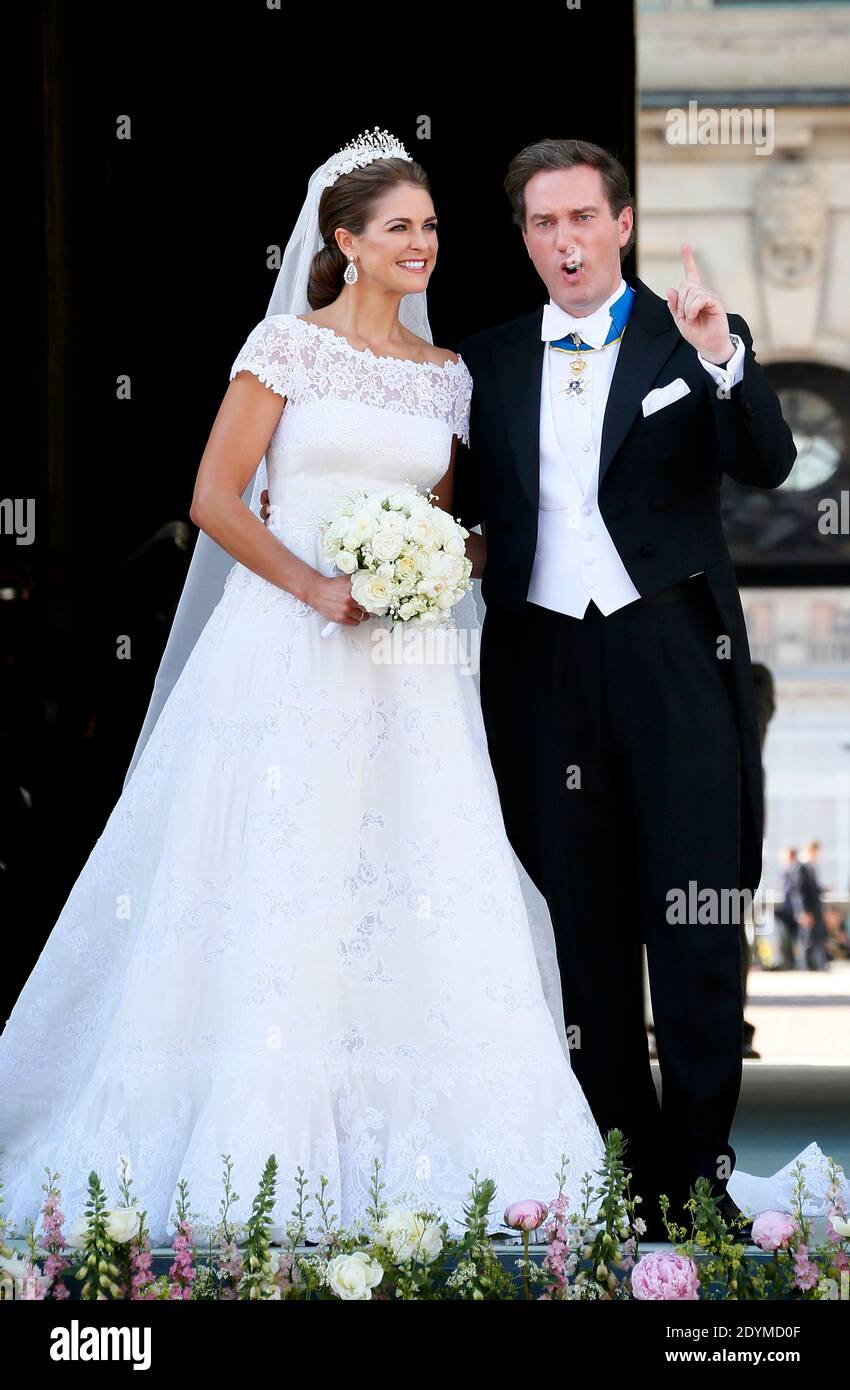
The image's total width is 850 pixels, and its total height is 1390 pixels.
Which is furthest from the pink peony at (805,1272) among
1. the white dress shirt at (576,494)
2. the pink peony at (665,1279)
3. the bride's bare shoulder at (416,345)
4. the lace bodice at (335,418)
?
the bride's bare shoulder at (416,345)

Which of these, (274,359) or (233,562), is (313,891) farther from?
(274,359)

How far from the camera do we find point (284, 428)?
365 centimetres

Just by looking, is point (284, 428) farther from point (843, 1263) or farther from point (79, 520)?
point (79, 520)

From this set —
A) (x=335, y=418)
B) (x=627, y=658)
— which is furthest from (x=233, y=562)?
(x=627, y=658)

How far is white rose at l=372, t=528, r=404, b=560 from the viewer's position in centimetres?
330

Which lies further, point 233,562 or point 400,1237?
point 233,562

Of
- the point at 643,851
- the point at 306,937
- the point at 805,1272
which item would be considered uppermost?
the point at 643,851

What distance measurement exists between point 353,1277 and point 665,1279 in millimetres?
432

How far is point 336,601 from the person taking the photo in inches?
137

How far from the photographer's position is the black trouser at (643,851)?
3426 millimetres

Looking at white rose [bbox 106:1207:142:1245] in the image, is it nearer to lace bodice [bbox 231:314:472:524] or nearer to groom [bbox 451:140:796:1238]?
groom [bbox 451:140:796:1238]
